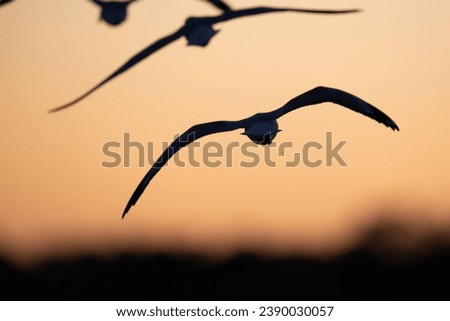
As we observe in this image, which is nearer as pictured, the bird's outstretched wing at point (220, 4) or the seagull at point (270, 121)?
the seagull at point (270, 121)

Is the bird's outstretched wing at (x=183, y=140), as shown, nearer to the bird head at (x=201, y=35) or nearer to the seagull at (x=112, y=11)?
the bird head at (x=201, y=35)

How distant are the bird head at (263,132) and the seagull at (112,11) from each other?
88.0 inches

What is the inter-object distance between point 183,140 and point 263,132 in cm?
82

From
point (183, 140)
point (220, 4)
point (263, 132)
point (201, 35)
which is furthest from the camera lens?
point (220, 4)

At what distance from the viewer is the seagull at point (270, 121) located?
10688 millimetres

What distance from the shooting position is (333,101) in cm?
1076

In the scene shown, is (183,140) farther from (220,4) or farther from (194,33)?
(220,4)

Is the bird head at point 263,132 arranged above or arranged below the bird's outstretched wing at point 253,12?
below

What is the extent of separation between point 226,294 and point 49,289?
3.63m

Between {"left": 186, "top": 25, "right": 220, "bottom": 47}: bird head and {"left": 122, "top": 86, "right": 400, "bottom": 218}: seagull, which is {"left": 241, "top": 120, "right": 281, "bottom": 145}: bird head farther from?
{"left": 186, "top": 25, "right": 220, "bottom": 47}: bird head

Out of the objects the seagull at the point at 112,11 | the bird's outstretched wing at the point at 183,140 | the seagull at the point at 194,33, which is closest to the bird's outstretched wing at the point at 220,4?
the seagull at the point at 194,33

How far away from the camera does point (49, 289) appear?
22609 millimetres

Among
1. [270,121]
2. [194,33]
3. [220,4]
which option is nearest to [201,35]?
[194,33]

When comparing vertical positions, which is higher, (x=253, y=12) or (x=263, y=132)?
(x=253, y=12)
